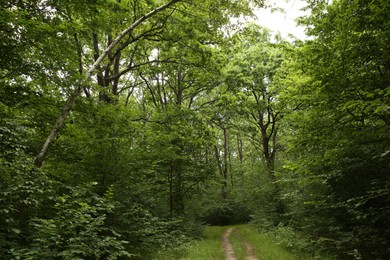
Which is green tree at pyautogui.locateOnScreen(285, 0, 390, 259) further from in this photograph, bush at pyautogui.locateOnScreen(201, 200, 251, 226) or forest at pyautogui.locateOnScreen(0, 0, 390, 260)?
bush at pyautogui.locateOnScreen(201, 200, 251, 226)

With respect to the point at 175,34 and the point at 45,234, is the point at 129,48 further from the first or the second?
the point at 45,234

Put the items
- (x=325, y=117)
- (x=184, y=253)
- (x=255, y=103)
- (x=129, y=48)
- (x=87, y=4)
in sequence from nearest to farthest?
1. (x=87, y=4)
2. (x=325, y=117)
3. (x=184, y=253)
4. (x=129, y=48)
5. (x=255, y=103)

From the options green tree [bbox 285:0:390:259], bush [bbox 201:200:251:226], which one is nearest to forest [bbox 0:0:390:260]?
green tree [bbox 285:0:390:259]

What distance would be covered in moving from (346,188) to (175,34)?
377 inches

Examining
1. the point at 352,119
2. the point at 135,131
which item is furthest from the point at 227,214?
the point at 352,119

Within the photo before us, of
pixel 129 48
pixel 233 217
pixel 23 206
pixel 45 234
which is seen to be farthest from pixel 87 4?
pixel 233 217

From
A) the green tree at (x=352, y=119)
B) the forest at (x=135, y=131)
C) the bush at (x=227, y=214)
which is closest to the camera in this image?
the forest at (x=135, y=131)

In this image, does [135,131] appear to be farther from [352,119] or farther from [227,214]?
[227,214]

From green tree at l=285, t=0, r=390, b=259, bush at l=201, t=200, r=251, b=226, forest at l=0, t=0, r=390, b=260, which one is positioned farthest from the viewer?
bush at l=201, t=200, r=251, b=226

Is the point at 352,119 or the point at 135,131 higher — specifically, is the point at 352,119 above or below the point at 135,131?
below

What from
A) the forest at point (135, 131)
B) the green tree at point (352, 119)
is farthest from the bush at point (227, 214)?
the green tree at point (352, 119)

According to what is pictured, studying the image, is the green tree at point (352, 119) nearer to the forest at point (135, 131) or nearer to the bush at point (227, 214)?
the forest at point (135, 131)

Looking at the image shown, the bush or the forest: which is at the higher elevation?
the forest

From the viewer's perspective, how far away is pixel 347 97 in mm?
7152
